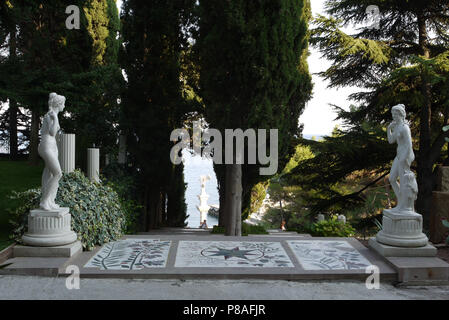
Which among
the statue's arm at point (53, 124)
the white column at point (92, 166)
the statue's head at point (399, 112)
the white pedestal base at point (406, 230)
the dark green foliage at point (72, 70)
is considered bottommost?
the white pedestal base at point (406, 230)

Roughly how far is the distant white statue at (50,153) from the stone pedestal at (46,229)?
0.12 m

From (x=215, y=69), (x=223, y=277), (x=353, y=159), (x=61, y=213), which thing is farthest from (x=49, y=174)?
(x=353, y=159)

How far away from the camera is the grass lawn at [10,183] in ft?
20.7

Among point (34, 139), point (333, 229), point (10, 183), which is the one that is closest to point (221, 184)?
point (333, 229)

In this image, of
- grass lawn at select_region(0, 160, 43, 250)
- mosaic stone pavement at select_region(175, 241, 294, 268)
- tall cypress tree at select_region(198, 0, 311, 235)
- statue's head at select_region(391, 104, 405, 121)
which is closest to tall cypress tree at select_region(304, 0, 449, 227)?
tall cypress tree at select_region(198, 0, 311, 235)

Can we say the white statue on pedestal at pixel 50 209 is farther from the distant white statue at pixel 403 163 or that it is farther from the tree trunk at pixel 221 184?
the tree trunk at pixel 221 184

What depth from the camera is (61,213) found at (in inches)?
198

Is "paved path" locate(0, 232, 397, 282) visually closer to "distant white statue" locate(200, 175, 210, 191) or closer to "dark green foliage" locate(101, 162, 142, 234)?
"dark green foliage" locate(101, 162, 142, 234)

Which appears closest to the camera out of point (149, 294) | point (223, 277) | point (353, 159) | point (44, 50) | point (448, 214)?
point (149, 294)

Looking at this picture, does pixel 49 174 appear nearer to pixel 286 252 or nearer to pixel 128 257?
pixel 128 257

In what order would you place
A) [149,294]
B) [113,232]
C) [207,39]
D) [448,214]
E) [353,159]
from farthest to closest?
[353,159] < [207,39] < [448,214] < [113,232] < [149,294]

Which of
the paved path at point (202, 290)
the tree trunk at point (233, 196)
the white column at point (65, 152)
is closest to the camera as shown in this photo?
the paved path at point (202, 290)

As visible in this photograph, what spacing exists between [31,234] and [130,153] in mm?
5802

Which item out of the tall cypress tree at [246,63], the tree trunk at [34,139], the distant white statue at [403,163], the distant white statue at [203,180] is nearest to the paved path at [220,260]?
the distant white statue at [403,163]
